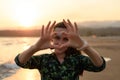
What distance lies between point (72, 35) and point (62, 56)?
31cm

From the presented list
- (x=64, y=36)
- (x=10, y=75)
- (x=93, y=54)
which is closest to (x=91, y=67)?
(x=93, y=54)

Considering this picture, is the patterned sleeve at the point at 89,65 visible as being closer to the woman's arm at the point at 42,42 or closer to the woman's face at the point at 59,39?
the woman's face at the point at 59,39

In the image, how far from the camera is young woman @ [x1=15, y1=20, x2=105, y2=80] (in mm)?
3941

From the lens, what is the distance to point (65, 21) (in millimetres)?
3918

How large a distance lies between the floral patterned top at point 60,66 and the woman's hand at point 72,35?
0.69ft

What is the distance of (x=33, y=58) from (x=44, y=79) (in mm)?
255

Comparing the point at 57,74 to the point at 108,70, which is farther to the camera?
the point at 108,70

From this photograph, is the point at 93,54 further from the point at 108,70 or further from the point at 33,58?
the point at 108,70

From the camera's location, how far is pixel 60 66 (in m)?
4.06

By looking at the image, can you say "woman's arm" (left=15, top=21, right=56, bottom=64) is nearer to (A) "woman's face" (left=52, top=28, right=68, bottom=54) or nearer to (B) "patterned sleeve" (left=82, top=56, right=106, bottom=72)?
(A) "woman's face" (left=52, top=28, right=68, bottom=54)

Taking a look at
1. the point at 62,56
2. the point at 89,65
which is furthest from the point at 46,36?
the point at 89,65

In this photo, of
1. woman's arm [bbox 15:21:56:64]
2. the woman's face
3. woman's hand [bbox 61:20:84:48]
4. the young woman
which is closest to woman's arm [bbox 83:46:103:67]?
the young woman

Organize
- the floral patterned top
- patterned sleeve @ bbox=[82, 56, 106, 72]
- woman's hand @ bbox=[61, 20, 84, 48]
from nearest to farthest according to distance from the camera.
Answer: woman's hand @ bbox=[61, 20, 84, 48] → the floral patterned top → patterned sleeve @ bbox=[82, 56, 106, 72]

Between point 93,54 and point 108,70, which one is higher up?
point 93,54
